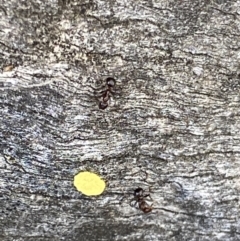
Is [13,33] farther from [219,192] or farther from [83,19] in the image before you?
[219,192]

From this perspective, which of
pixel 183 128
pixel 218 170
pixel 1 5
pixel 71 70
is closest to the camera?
pixel 1 5

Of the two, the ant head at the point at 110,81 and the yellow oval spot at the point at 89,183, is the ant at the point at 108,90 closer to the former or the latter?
the ant head at the point at 110,81

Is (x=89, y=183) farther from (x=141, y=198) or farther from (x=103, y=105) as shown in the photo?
(x=103, y=105)

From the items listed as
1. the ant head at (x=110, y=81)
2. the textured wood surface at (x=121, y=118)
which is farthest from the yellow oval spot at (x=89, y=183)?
the ant head at (x=110, y=81)

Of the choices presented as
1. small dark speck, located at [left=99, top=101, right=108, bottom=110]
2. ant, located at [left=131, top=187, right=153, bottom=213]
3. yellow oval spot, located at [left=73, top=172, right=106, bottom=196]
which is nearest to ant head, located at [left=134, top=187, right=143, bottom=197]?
ant, located at [left=131, top=187, right=153, bottom=213]

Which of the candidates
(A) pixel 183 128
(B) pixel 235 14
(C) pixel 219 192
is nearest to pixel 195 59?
(B) pixel 235 14

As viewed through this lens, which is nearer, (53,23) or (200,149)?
(53,23)

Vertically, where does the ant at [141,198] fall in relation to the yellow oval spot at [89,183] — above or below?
below
